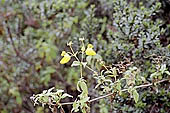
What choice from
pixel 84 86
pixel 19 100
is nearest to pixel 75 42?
pixel 84 86

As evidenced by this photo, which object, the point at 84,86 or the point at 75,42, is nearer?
the point at 84,86

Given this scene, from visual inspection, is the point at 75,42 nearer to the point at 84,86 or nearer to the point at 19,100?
the point at 84,86

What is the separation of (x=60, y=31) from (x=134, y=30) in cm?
90

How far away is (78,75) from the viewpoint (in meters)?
2.71

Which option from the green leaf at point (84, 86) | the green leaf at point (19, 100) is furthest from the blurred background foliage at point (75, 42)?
the green leaf at point (84, 86)

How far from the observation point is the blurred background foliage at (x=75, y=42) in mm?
1771

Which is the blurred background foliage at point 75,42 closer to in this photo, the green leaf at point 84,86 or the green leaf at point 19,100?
the green leaf at point 19,100

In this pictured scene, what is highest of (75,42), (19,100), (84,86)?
(75,42)

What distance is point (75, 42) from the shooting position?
2119 millimetres

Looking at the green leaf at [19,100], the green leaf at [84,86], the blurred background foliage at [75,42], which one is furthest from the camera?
the green leaf at [19,100]

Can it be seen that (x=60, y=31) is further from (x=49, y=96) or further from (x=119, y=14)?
(x=49, y=96)

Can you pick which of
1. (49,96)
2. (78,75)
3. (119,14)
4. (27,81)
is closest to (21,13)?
(27,81)

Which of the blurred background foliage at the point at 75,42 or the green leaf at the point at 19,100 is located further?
the green leaf at the point at 19,100

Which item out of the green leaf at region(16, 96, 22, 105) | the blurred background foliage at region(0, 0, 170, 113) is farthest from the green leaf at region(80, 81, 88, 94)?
the green leaf at region(16, 96, 22, 105)
